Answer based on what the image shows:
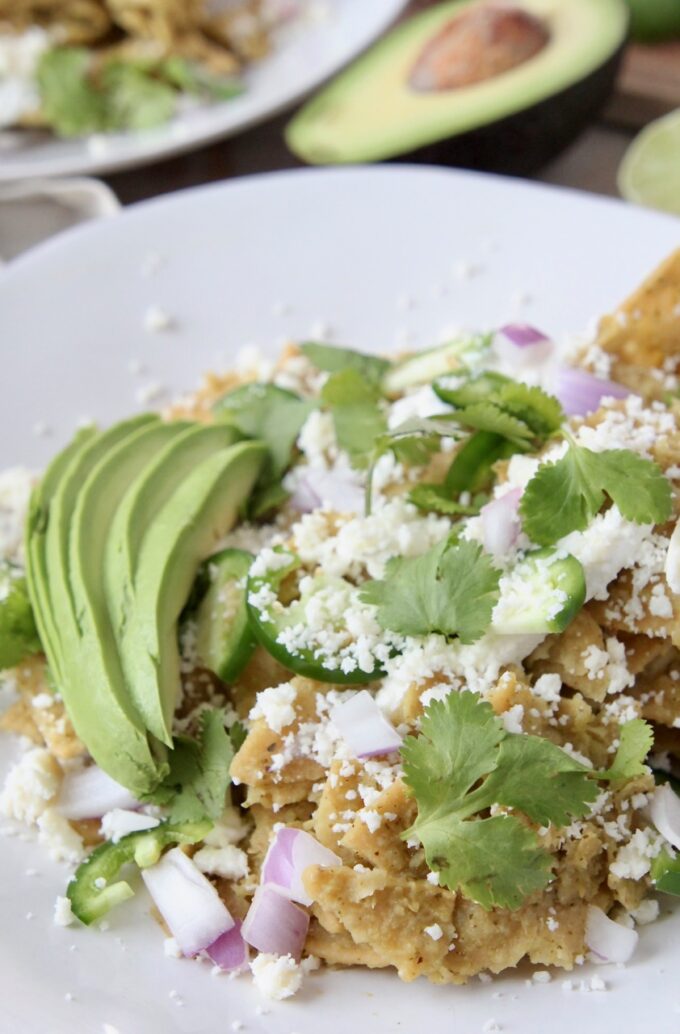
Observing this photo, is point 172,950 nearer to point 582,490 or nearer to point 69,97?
point 582,490

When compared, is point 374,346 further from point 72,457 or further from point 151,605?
point 151,605

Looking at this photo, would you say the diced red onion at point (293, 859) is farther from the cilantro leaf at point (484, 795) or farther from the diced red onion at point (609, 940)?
the diced red onion at point (609, 940)

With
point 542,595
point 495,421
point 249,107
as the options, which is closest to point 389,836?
point 542,595

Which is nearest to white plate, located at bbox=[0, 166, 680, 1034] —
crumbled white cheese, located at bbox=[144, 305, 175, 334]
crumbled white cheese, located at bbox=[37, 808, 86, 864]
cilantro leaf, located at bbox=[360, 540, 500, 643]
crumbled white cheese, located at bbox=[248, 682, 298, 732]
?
crumbled white cheese, located at bbox=[144, 305, 175, 334]

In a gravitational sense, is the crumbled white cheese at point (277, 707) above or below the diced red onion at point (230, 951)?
above

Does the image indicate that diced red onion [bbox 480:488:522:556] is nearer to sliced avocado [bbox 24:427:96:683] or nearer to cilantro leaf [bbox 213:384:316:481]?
cilantro leaf [bbox 213:384:316:481]

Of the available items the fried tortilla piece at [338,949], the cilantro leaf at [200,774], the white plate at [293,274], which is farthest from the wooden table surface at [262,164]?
the fried tortilla piece at [338,949]
